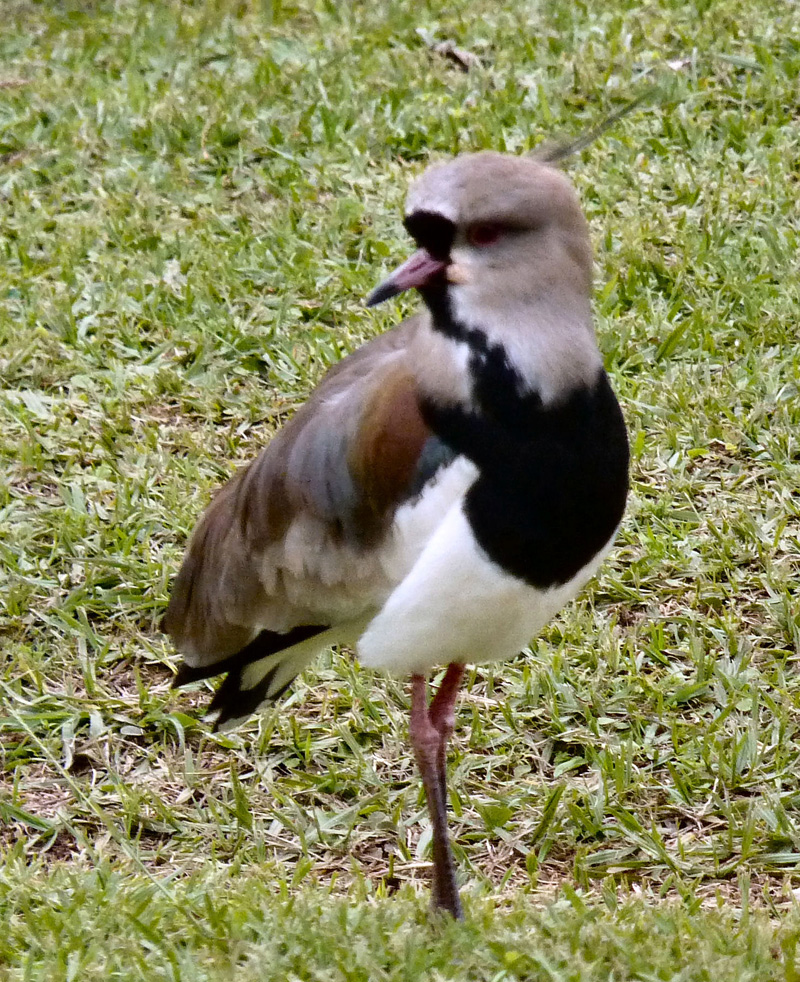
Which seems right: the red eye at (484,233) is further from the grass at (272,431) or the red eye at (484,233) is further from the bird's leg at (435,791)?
the grass at (272,431)

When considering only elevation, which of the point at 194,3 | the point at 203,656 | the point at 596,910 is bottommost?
the point at 596,910

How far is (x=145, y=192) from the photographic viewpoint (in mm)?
6695

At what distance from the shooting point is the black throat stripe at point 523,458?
3.10 meters

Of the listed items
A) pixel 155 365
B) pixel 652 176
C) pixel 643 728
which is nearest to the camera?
pixel 643 728

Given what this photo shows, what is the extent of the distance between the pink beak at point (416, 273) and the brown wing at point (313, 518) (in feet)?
0.77

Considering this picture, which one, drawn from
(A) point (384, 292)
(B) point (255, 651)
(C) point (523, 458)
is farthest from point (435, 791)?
(A) point (384, 292)

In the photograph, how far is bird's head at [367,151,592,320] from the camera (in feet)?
10.1

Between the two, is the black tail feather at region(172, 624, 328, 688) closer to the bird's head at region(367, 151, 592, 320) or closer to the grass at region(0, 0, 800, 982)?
the grass at region(0, 0, 800, 982)

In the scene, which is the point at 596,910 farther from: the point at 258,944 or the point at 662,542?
the point at 662,542

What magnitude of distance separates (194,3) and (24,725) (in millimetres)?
5039

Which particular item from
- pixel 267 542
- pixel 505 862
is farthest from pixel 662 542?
pixel 267 542

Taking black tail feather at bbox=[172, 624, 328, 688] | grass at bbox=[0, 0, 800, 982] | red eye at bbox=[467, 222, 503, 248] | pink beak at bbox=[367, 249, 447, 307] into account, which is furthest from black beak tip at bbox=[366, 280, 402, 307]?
grass at bbox=[0, 0, 800, 982]

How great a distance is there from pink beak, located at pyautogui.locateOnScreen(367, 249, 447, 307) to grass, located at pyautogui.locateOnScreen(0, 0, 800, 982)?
1.45 meters

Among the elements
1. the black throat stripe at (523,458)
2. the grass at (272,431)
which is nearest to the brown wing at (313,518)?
the black throat stripe at (523,458)
